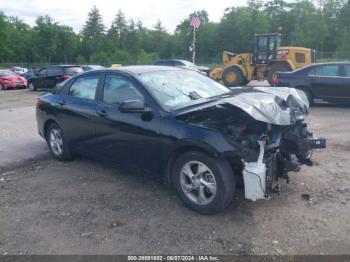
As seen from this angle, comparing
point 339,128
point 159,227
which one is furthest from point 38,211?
point 339,128

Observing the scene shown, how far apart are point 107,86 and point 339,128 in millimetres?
5868

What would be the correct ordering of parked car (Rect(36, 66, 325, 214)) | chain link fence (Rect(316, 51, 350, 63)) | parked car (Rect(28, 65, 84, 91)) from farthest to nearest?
chain link fence (Rect(316, 51, 350, 63)) → parked car (Rect(28, 65, 84, 91)) → parked car (Rect(36, 66, 325, 214))

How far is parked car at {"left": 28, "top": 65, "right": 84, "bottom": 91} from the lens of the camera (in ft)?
67.3

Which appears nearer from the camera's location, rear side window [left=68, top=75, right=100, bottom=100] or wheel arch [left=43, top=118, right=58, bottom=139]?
rear side window [left=68, top=75, right=100, bottom=100]

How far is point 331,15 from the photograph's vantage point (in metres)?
66.6

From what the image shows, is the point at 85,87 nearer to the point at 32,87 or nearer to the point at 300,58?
the point at 300,58

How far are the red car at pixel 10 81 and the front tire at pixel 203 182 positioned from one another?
75.0 ft

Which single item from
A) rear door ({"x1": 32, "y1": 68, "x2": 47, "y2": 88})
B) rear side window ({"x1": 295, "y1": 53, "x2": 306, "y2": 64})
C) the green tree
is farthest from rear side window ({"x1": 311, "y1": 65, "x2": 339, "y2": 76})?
the green tree

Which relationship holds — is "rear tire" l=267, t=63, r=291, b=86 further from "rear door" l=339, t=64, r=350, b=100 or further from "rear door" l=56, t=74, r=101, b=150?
"rear door" l=56, t=74, r=101, b=150

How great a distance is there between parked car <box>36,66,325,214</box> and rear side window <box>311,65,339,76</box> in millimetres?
6914

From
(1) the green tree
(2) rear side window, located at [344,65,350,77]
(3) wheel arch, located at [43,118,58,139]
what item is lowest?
(3) wheel arch, located at [43,118,58,139]

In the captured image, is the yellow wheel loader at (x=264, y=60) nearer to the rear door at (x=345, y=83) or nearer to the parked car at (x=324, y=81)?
the parked car at (x=324, y=81)

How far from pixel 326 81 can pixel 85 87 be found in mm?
8418

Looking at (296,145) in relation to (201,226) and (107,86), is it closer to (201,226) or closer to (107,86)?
(201,226)
